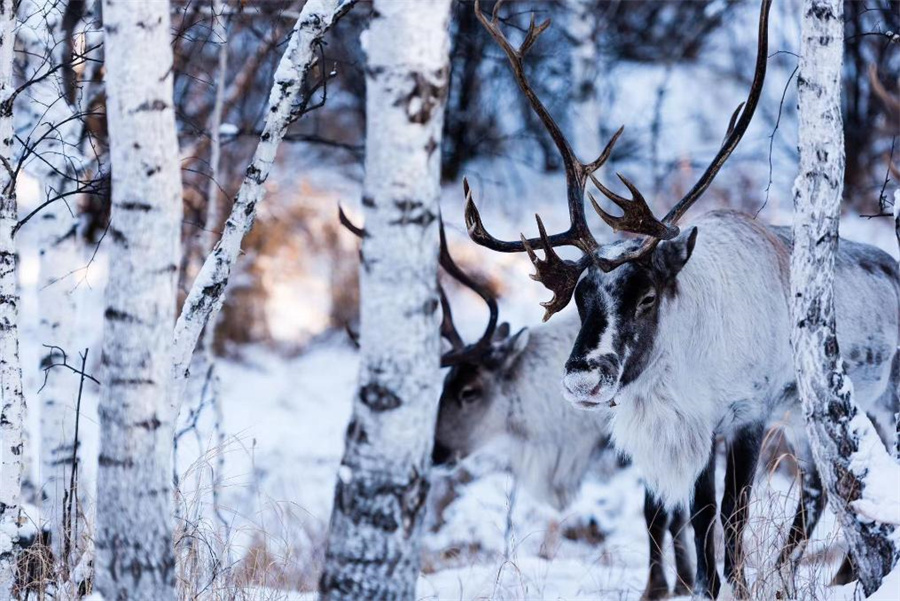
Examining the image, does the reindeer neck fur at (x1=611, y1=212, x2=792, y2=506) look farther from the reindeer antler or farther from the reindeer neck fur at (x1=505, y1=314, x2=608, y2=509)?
the reindeer neck fur at (x1=505, y1=314, x2=608, y2=509)

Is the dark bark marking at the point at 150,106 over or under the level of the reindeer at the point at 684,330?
over

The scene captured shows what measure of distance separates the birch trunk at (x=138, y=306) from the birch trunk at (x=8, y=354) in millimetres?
974

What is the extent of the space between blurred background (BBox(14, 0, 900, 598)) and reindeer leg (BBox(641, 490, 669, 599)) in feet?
10.3

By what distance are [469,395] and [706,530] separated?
2.04 metres

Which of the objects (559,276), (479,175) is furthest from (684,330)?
(479,175)

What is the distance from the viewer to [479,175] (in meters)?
10.0

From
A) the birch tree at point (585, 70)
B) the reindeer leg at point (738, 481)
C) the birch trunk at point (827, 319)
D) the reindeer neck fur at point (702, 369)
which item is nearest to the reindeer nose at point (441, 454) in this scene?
the reindeer neck fur at point (702, 369)

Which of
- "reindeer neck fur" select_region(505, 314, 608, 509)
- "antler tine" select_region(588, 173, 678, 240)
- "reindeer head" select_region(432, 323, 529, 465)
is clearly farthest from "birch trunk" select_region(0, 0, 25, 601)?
"reindeer neck fur" select_region(505, 314, 608, 509)

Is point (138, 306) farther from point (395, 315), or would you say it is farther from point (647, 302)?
point (647, 302)

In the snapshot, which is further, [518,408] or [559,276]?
[518,408]

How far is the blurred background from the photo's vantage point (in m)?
8.72

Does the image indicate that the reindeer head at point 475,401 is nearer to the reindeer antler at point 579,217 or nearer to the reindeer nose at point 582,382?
the reindeer antler at point 579,217

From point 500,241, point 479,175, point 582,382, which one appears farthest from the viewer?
point 479,175

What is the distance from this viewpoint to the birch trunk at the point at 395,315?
7.54 ft
